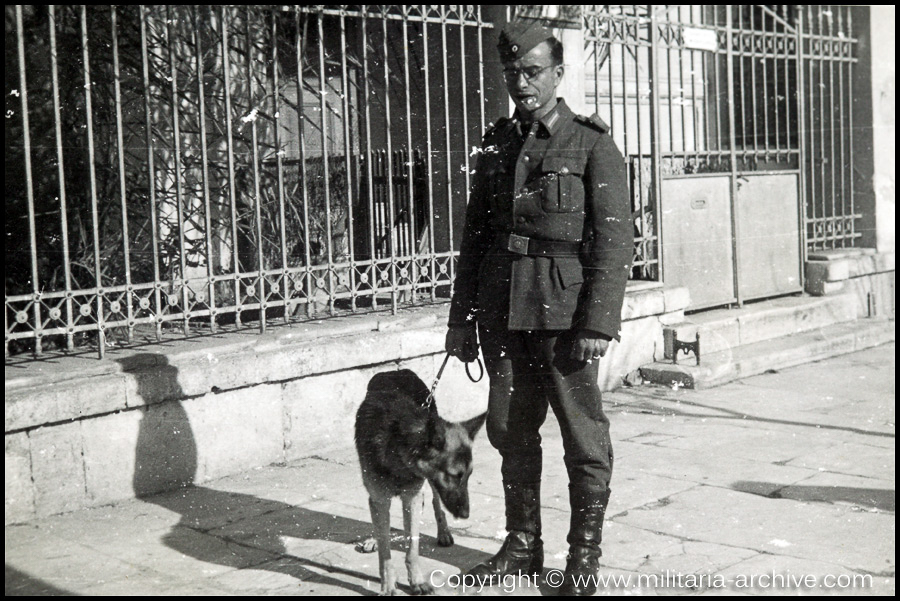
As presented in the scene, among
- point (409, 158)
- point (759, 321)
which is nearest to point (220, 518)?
point (409, 158)

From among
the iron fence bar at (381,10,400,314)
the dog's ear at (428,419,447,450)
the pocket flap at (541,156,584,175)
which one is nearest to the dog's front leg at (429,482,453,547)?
the dog's ear at (428,419,447,450)

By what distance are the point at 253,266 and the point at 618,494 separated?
9.31ft

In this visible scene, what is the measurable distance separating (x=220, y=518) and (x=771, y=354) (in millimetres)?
5274

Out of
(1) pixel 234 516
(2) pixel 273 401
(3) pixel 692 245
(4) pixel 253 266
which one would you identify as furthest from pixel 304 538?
(3) pixel 692 245

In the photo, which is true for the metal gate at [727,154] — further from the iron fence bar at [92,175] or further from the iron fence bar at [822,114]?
the iron fence bar at [92,175]

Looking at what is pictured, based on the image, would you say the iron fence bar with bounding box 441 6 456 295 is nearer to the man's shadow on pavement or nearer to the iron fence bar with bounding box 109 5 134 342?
the iron fence bar with bounding box 109 5 134 342

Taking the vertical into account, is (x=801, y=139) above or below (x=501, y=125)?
above

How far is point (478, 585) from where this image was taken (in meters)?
4.17

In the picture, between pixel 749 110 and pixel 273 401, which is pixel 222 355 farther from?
pixel 749 110

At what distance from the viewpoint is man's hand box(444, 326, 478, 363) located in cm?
436

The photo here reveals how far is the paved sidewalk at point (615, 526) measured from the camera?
4.27 metres

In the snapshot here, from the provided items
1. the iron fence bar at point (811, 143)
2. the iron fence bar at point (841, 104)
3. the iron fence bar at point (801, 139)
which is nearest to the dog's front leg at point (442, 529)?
the iron fence bar at point (801, 139)

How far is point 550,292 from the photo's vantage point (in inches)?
162

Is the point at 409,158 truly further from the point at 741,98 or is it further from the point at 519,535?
the point at 741,98
